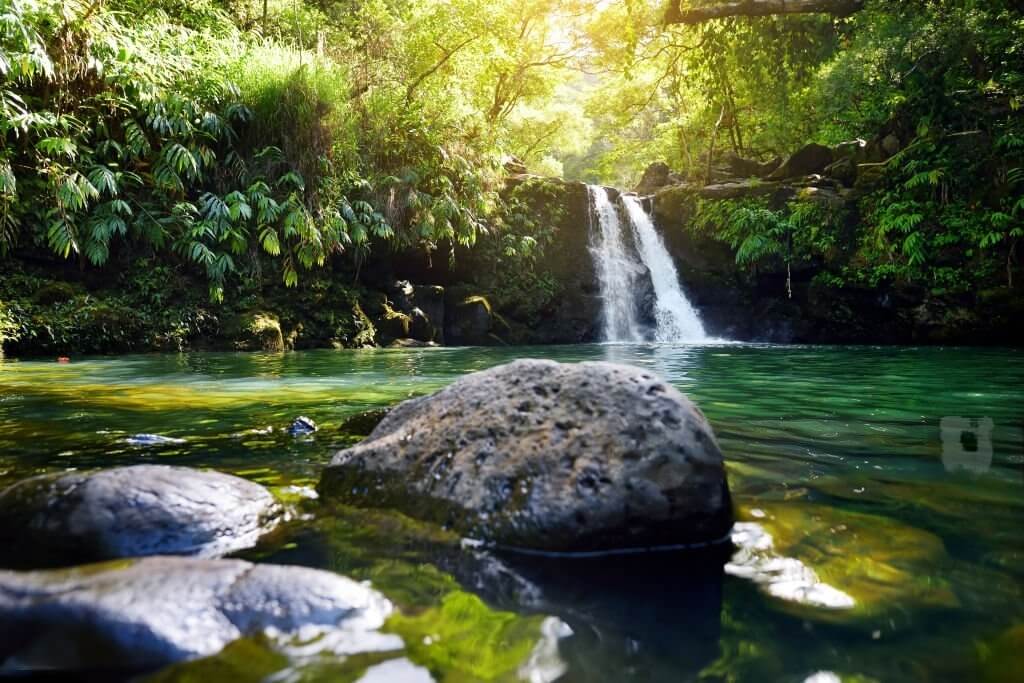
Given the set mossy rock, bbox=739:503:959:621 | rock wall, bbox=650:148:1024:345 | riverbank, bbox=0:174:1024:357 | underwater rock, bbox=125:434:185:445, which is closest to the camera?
mossy rock, bbox=739:503:959:621

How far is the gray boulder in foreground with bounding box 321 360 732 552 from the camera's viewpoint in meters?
2.36

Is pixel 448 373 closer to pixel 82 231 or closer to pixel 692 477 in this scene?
pixel 692 477

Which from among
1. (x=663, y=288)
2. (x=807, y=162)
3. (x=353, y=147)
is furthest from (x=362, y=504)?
(x=807, y=162)

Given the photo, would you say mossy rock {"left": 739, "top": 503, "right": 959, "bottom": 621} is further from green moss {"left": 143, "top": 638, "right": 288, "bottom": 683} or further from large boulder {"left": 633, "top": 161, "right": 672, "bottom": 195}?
large boulder {"left": 633, "top": 161, "right": 672, "bottom": 195}

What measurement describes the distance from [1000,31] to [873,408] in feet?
42.1

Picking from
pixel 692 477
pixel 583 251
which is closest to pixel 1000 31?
pixel 583 251

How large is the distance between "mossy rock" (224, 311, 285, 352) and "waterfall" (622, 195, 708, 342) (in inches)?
359

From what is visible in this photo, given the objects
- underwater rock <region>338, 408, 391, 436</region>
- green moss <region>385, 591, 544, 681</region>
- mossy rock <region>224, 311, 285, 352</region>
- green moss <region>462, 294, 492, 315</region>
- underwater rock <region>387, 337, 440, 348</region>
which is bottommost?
underwater rock <region>387, 337, 440, 348</region>

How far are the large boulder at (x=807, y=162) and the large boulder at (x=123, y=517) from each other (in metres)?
18.9

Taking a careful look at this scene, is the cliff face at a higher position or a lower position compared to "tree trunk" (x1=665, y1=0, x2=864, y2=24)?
lower

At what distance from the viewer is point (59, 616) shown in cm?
162

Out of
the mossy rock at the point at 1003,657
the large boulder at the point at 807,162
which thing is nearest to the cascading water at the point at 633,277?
the large boulder at the point at 807,162

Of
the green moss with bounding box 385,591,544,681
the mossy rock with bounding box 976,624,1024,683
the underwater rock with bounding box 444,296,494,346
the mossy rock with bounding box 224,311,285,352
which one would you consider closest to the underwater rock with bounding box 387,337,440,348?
the underwater rock with bounding box 444,296,494,346

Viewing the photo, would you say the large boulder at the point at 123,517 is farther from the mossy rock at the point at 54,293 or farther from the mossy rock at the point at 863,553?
the mossy rock at the point at 54,293
